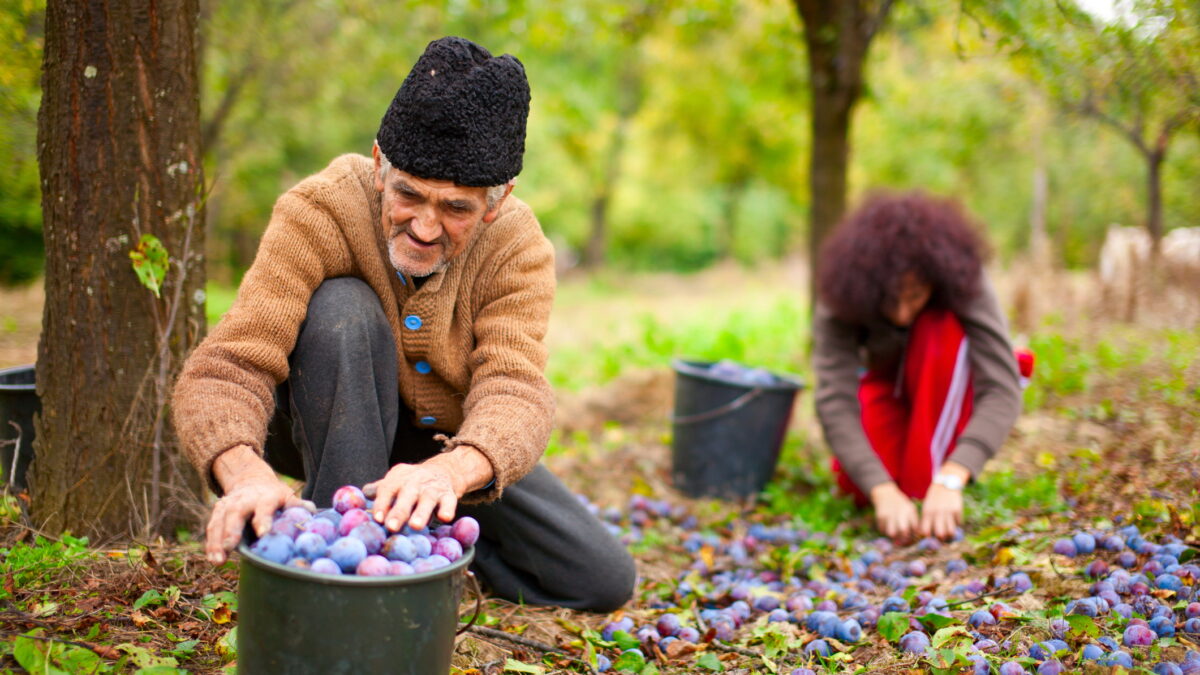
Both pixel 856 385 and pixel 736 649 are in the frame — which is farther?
pixel 856 385

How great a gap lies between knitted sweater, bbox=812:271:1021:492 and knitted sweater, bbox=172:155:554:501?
159 cm

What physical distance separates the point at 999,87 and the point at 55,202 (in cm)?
785

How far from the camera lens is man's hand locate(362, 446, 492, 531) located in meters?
1.44

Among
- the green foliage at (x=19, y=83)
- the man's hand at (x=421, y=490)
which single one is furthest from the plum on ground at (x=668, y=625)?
the green foliage at (x=19, y=83)

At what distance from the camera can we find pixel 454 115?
5.64ft

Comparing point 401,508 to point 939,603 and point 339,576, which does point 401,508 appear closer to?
point 339,576

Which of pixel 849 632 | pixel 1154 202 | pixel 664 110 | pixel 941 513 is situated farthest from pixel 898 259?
pixel 664 110

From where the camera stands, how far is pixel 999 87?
7.75 metres

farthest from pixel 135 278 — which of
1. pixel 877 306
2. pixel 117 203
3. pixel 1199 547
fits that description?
pixel 1199 547

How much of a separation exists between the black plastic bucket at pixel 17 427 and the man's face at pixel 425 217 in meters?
1.25

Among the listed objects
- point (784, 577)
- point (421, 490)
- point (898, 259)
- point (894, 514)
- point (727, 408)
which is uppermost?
point (898, 259)

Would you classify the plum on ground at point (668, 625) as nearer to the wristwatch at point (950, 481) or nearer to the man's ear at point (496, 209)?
the man's ear at point (496, 209)

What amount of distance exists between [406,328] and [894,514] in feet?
6.24

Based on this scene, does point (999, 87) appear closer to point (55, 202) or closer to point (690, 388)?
point (690, 388)
